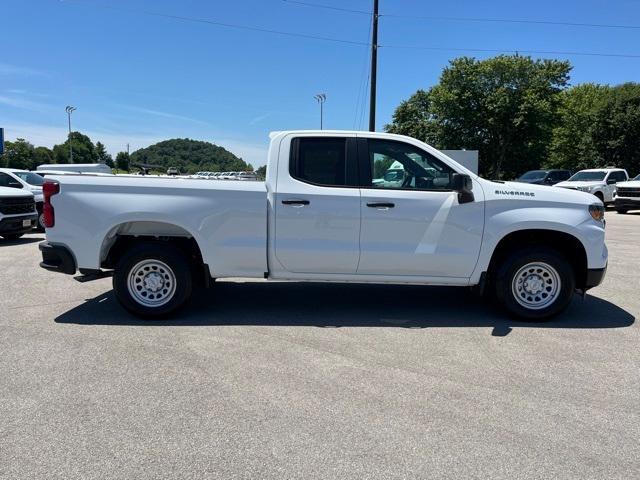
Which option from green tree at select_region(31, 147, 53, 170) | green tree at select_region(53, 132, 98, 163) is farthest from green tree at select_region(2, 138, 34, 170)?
green tree at select_region(53, 132, 98, 163)

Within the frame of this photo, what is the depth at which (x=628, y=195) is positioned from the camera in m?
22.0

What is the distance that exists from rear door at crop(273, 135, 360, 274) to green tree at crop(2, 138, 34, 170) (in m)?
94.8

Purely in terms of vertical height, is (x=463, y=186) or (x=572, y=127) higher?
(x=572, y=127)

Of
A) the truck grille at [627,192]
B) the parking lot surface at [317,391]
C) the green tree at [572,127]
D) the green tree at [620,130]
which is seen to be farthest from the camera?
the green tree at [572,127]

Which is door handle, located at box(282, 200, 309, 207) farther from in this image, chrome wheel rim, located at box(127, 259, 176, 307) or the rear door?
chrome wheel rim, located at box(127, 259, 176, 307)

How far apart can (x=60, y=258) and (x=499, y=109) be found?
4537 centimetres

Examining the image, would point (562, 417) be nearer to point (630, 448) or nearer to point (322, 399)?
point (630, 448)

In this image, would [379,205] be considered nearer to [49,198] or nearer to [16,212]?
[49,198]

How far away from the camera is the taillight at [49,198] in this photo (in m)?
5.55

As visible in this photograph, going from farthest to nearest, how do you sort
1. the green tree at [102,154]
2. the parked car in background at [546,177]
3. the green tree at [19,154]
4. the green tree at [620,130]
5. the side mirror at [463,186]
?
the green tree at [102,154] → the green tree at [19,154] → the green tree at [620,130] → the parked car in background at [546,177] → the side mirror at [463,186]

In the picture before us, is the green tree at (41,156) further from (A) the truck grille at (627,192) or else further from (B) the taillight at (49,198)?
(B) the taillight at (49,198)

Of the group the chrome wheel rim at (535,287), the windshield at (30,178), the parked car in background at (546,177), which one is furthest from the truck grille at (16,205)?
the parked car in background at (546,177)

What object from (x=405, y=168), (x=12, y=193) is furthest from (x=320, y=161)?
(x=12, y=193)

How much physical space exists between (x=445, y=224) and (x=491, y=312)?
139 centimetres
